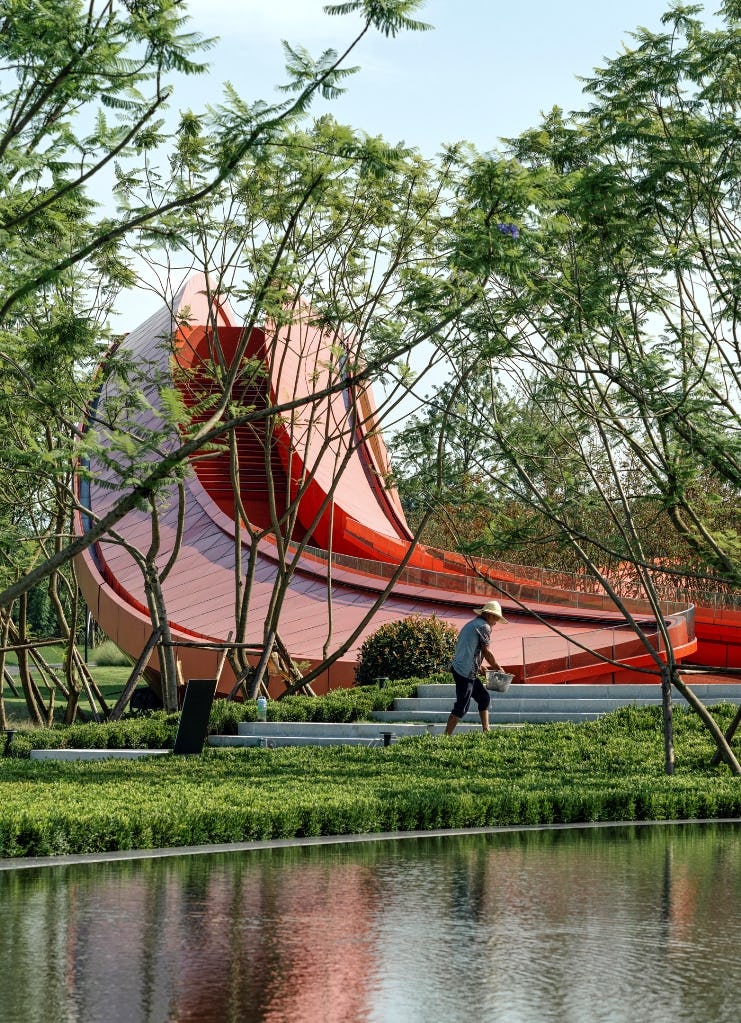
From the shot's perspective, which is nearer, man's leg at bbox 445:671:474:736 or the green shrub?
man's leg at bbox 445:671:474:736

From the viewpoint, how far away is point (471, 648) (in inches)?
585

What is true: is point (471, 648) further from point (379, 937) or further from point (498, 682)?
point (379, 937)

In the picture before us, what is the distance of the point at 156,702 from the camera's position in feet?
86.6

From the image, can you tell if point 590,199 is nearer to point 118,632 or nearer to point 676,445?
point 676,445

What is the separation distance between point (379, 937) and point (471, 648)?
912 cm

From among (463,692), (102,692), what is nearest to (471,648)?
(463,692)

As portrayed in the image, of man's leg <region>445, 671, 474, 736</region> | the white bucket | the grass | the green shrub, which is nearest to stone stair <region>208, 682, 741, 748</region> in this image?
man's leg <region>445, 671, 474, 736</region>

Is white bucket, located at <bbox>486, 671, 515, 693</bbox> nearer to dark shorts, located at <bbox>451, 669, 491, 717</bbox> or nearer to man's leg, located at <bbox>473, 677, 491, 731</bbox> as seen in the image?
man's leg, located at <bbox>473, 677, 491, 731</bbox>

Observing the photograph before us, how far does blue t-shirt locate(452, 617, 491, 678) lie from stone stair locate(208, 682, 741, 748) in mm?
1187

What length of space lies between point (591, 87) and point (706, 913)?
904 cm

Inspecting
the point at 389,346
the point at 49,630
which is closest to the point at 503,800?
the point at 389,346

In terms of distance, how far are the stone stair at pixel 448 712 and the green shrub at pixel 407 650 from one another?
6.18 feet

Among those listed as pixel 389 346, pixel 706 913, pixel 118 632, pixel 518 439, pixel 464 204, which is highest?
pixel 464 204

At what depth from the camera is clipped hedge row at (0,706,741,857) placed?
8586mm
